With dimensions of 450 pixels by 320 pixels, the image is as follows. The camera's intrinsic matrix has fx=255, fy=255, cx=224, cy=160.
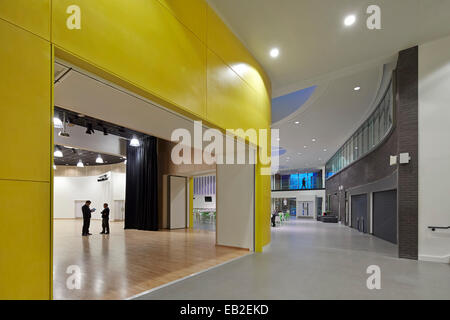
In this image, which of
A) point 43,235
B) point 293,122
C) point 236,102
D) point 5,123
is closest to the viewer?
point 5,123

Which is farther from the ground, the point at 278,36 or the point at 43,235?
the point at 278,36

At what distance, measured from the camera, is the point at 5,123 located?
Result: 2043 mm

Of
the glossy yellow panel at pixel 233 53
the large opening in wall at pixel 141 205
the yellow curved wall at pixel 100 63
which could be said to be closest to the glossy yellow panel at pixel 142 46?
the yellow curved wall at pixel 100 63

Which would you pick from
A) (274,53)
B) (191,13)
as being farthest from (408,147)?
(191,13)

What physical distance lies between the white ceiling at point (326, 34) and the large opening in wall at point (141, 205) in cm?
276

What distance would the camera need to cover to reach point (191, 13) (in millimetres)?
4430

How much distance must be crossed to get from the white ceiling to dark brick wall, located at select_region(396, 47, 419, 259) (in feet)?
1.78

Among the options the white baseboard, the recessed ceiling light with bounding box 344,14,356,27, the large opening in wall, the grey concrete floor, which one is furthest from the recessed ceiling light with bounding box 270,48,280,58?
the white baseboard

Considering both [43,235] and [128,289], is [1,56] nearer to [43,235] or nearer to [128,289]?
[43,235]

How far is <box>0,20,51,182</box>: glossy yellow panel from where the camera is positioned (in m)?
2.06

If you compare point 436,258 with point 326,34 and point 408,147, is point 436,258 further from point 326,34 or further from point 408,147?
point 326,34

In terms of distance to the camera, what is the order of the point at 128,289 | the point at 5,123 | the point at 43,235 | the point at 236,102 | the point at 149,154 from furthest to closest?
1. the point at 149,154
2. the point at 236,102
3. the point at 128,289
4. the point at 43,235
5. the point at 5,123
